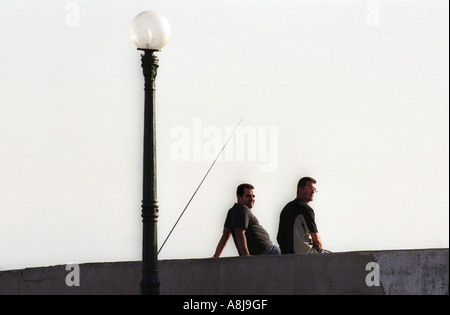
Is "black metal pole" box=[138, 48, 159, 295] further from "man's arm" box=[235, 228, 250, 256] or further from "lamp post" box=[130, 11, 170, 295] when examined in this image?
"man's arm" box=[235, 228, 250, 256]

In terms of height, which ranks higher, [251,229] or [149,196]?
[149,196]

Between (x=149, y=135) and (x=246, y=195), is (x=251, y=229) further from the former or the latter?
(x=149, y=135)

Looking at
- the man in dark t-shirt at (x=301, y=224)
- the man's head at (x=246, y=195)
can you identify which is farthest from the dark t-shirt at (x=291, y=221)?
the man's head at (x=246, y=195)

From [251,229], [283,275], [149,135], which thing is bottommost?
[283,275]

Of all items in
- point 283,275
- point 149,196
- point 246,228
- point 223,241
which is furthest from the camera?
point 223,241

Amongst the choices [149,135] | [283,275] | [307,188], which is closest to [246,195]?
[307,188]

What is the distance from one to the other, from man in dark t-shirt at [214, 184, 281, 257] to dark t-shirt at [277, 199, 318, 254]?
0.14 m

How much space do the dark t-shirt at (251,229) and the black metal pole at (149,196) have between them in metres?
1.90

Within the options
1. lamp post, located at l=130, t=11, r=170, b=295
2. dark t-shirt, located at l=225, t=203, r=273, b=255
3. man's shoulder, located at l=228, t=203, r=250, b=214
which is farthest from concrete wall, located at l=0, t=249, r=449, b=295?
lamp post, located at l=130, t=11, r=170, b=295

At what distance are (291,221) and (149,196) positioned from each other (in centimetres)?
236

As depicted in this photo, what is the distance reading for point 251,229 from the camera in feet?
39.8
